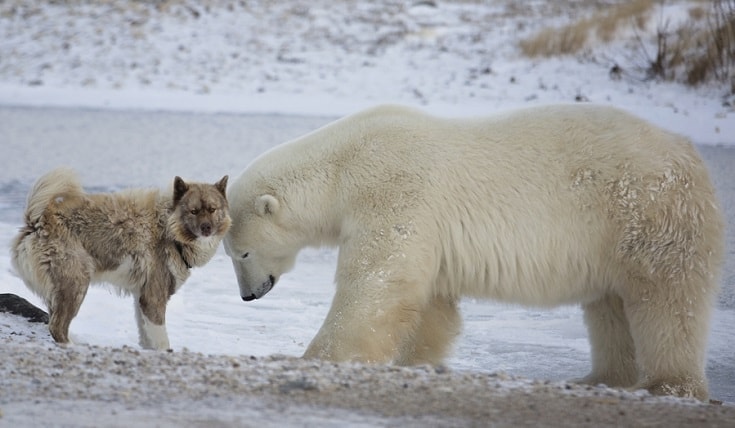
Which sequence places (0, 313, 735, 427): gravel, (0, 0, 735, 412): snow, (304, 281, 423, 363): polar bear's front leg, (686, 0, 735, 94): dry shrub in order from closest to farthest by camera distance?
1. (0, 313, 735, 427): gravel
2. (304, 281, 423, 363): polar bear's front leg
3. (0, 0, 735, 412): snow
4. (686, 0, 735, 94): dry shrub

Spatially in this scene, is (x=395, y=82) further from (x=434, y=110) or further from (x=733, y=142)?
(x=733, y=142)

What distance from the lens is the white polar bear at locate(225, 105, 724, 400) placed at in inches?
201

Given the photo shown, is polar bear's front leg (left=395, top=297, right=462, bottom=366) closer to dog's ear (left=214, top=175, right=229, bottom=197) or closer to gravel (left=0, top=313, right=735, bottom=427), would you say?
gravel (left=0, top=313, right=735, bottom=427)

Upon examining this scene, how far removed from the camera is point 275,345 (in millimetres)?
6309

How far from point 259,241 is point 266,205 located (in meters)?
0.25

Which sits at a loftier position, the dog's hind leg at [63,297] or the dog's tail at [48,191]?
the dog's tail at [48,191]

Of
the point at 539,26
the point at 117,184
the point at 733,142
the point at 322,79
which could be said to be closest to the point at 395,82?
the point at 322,79

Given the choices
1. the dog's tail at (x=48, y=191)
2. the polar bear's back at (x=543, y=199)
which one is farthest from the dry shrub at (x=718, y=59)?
the dog's tail at (x=48, y=191)

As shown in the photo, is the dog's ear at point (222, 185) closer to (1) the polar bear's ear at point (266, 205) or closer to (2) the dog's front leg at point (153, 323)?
(1) the polar bear's ear at point (266, 205)

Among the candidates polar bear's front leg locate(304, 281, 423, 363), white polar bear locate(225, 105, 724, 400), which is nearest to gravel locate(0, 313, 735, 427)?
polar bear's front leg locate(304, 281, 423, 363)

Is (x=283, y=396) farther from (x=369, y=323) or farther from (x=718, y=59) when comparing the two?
(x=718, y=59)

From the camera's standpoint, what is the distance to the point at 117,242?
560 centimetres

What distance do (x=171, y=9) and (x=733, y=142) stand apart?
13.4 m

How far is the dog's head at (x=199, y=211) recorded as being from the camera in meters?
5.54
